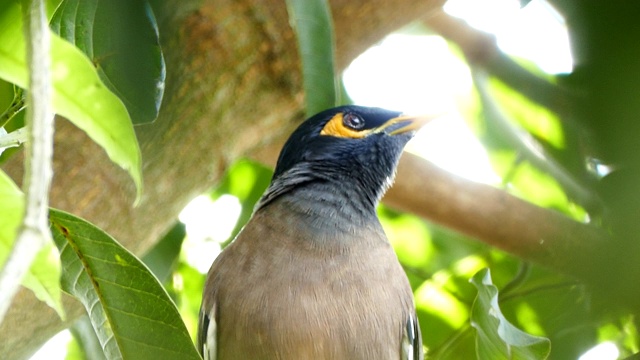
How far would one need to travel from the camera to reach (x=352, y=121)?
298 cm

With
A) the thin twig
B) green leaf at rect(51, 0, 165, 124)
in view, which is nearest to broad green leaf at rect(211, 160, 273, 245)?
green leaf at rect(51, 0, 165, 124)

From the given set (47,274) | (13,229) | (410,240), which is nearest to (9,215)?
(13,229)

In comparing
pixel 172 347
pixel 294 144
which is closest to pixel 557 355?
pixel 294 144

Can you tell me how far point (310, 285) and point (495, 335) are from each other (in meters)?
0.53

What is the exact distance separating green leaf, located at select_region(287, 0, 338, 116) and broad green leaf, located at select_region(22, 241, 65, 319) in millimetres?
636

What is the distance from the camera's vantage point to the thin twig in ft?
2.22

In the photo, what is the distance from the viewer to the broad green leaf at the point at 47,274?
873 mm

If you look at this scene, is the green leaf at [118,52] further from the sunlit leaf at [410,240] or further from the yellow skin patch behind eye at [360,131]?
the sunlit leaf at [410,240]

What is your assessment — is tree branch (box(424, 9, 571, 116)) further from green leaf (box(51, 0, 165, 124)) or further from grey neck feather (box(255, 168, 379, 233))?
green leaf (box(51, 0, 165, 124))

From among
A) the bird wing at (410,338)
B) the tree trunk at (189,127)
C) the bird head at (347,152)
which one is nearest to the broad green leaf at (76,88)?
the tree trunk at (189,127)

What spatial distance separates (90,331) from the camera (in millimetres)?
2457

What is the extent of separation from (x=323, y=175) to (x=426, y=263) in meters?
0.67

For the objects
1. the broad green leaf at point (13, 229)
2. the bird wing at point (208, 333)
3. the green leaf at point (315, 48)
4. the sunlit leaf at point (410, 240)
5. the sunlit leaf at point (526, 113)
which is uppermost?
the broad green leaf at point (13, 229)

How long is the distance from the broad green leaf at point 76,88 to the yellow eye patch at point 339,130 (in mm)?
1882
